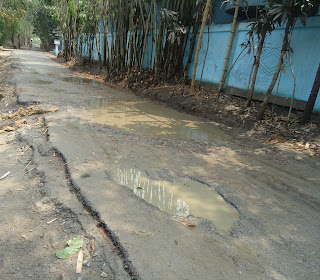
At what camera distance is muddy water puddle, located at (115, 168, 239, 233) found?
242cm

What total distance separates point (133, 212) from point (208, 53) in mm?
6820

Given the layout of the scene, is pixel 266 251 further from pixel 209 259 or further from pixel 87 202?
pixel 87 202

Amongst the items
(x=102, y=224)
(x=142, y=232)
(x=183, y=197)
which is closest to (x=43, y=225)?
(x=102, y=224)

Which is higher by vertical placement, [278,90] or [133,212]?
[278,90]

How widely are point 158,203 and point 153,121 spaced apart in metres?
3.29

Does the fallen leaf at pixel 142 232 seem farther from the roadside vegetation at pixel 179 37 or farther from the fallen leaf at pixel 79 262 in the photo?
the roadside vegetation at pixel 179 37

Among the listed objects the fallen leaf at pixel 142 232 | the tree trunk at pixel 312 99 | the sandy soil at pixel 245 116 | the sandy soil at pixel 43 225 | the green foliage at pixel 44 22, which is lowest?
the sandy soil at pixel 43 225

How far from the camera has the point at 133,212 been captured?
2.25m

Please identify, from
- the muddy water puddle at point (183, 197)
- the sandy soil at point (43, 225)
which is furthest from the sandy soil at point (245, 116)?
the sandy soil at point (43, 225)

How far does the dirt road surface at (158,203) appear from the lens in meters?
1.77

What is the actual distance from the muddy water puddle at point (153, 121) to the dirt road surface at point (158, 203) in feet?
0.53

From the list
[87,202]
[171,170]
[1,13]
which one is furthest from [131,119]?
[1,13]

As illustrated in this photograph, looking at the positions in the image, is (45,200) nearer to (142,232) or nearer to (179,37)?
(142,232)

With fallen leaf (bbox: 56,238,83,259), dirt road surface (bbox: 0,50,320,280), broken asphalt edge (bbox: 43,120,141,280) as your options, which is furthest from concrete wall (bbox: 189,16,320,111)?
fallen leaf (bbox: 56,238,83,259)
